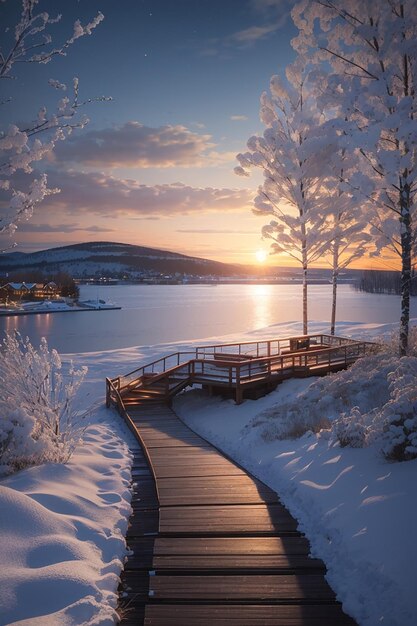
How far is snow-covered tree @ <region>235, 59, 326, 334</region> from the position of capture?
60.1 ft

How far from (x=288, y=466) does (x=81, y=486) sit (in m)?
4.07

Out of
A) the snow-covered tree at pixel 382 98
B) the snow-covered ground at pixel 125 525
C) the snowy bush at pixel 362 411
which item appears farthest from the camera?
the snow-covered tree at pixel 382 98

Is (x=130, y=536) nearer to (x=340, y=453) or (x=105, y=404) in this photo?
(x=340, y=453)

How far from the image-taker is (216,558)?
5566 mm

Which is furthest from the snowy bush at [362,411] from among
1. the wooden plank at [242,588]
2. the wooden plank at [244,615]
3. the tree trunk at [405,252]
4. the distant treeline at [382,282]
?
the distant treeline at [382,282]

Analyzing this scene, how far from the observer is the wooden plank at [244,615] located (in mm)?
4448

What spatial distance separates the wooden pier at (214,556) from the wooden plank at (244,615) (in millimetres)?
11

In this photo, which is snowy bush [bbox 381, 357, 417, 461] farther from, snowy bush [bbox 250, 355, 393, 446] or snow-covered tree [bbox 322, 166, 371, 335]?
snow-covered tree [bbox 322, 166, 371, 335]

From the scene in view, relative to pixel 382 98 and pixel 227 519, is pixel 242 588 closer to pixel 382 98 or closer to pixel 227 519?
pixel 227 519

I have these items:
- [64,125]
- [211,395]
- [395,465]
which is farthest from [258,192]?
[395,465]

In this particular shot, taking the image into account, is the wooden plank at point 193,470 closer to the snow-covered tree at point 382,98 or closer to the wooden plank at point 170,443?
the wooden plank at point 170,443

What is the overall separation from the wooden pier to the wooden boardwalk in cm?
1

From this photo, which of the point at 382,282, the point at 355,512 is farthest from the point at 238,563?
the point at 382,282

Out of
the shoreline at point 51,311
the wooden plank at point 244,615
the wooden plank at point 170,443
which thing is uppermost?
the wooden plank at point 244,615
